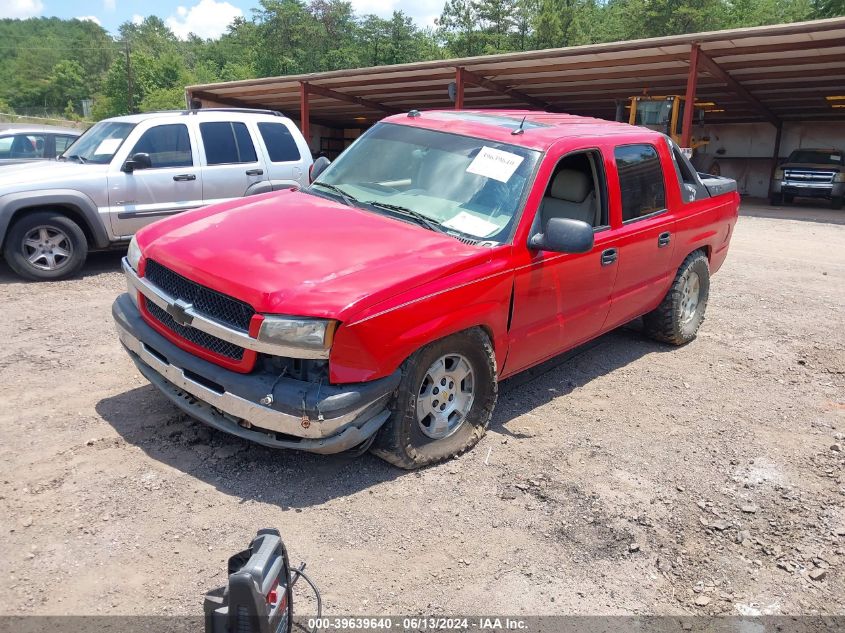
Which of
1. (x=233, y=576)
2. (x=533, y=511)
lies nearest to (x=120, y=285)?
(x=533, y=511)

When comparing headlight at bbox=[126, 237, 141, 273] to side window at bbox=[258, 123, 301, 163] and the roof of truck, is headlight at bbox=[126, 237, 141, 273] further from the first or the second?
side window at bbox=[258, 123, 301, 163]

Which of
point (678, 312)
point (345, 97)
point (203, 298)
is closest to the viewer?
point (203, 298)

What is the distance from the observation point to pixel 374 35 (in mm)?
59844

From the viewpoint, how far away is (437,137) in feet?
15.0

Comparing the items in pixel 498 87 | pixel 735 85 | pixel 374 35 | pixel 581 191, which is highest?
pixel 374 35

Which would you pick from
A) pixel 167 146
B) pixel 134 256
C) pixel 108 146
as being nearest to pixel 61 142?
pixel 108 146

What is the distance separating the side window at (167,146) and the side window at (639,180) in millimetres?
5602

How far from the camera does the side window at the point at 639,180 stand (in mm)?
4852

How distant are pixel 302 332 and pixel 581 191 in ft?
8.50

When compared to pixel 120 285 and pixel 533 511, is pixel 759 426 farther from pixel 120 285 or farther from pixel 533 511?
pixel 120 285

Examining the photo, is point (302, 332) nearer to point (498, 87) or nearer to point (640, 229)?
point (640, 229)

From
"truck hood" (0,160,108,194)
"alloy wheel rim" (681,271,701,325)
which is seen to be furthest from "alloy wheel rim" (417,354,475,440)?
"truck hood" (0,160,108,194)

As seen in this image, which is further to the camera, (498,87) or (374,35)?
(374,35)

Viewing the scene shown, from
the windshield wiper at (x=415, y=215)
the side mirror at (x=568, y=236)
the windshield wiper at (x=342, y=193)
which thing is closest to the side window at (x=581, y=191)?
the side mirror at (x=568, y=236)
